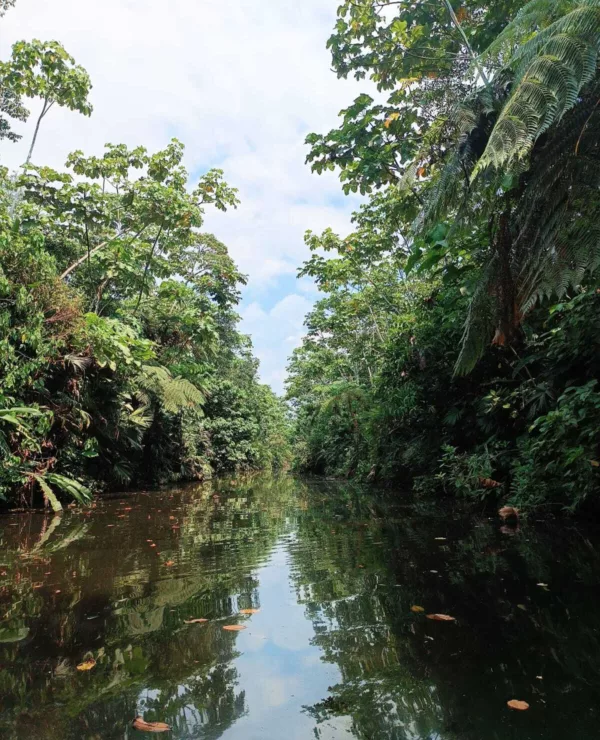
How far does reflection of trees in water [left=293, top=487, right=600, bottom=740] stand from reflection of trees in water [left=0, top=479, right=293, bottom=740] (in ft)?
1.57

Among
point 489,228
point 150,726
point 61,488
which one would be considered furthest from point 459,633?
point 61,488

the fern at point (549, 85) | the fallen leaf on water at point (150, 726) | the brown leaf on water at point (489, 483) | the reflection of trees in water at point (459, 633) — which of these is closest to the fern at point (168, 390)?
the brown leaf on water at point (489, 483)

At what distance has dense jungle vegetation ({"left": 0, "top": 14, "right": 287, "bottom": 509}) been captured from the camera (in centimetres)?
774

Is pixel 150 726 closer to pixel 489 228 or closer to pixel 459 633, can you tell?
pixel 459 633

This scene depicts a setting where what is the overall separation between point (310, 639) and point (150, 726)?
974 millimetres

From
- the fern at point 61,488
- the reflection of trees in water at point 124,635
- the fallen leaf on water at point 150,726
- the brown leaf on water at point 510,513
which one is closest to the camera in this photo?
the fallen leaf on water at point 150,726

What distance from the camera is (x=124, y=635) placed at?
2.47 metres

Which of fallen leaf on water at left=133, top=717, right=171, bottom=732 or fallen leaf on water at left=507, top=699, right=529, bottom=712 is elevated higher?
fallen leaf on water at left=133, top=717, right=171, bottom=732

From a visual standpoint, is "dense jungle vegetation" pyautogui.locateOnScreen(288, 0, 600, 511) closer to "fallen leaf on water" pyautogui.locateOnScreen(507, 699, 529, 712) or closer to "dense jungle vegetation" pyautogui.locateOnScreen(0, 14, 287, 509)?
"fallen leaf on water" pyautogui.locateOnScreen(507, 699, 529, 712)

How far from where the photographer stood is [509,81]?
4.37 metres

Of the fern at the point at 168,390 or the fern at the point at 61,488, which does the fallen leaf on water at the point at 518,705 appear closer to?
the fern at the point at 61,488

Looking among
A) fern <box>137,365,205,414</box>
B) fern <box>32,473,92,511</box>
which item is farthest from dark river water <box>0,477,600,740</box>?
fern <box>137,365,205,414</box>

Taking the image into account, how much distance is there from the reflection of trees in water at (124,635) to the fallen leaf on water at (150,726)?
37 mm

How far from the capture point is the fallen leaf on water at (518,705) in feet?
5.42
